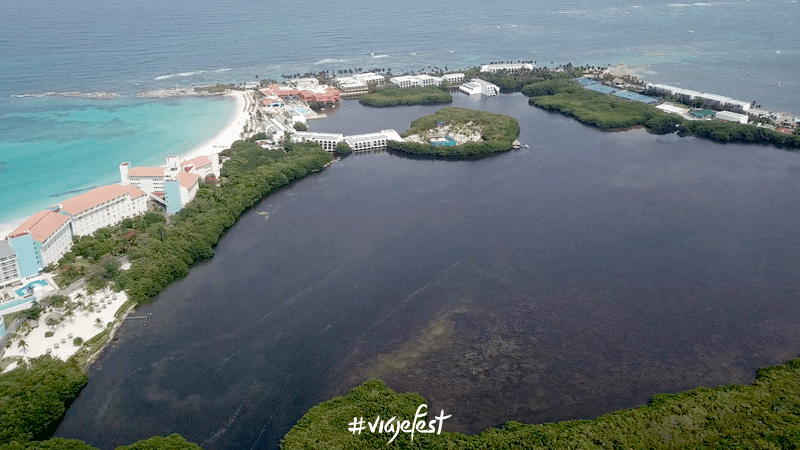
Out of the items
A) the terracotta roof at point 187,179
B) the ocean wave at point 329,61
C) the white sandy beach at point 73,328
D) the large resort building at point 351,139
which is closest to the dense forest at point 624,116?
the large resort building at point 351,139

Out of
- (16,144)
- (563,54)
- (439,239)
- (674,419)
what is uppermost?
(563,54)

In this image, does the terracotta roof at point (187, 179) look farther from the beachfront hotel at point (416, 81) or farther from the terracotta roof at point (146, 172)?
the beachfront hotel at point (416, 81)

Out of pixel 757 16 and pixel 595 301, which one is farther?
pixel 757 16

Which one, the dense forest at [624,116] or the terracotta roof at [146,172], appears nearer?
the terracotta roof at [146,172]

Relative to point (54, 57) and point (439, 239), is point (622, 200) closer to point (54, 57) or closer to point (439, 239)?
point (439, 239)

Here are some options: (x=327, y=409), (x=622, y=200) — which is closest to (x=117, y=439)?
(x=327, y=409)
